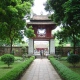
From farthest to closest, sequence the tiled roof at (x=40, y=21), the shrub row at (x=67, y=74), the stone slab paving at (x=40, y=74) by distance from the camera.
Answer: the tiled roof at (x=40, y=21), the stone slab paving at (x=40, y=74), the shrub row at (x=67, y=74)

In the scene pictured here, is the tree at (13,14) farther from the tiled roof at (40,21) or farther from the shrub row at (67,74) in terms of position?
the tiled roof at (40,21)

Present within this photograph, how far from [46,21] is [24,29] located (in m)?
10.8

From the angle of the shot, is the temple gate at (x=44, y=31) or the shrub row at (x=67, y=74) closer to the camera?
the shrub row at (x=67, y=74)

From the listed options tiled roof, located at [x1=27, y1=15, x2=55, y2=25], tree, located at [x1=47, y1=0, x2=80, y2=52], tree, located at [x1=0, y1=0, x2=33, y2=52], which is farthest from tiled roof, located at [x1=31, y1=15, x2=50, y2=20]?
tree, located at [x1=47, y1=0, x2=80, y2=52]

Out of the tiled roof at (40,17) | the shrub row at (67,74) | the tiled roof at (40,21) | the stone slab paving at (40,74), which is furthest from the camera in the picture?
the tiled roof at (40,17)

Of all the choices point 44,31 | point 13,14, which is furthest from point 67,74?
point 44,31

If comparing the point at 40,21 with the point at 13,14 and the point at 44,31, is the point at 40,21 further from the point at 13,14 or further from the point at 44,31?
the point at 13,14

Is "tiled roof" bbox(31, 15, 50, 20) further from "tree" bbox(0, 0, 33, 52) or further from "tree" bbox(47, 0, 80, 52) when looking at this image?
"tree" bbox(47, 0, 80, 52)

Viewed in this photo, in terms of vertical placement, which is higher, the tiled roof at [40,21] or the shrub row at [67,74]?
the tiled roof at [40,21]

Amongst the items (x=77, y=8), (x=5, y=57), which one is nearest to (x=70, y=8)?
(x=77, y=8)

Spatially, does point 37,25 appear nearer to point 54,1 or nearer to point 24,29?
point 24,29

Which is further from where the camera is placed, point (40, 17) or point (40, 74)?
point (40, 17)

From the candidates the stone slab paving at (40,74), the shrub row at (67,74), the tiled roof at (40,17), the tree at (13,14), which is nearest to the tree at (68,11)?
the tree at (13,14)

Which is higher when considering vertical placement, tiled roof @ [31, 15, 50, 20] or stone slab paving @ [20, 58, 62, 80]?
tiled roof @ [31, 15, 50, 20]
